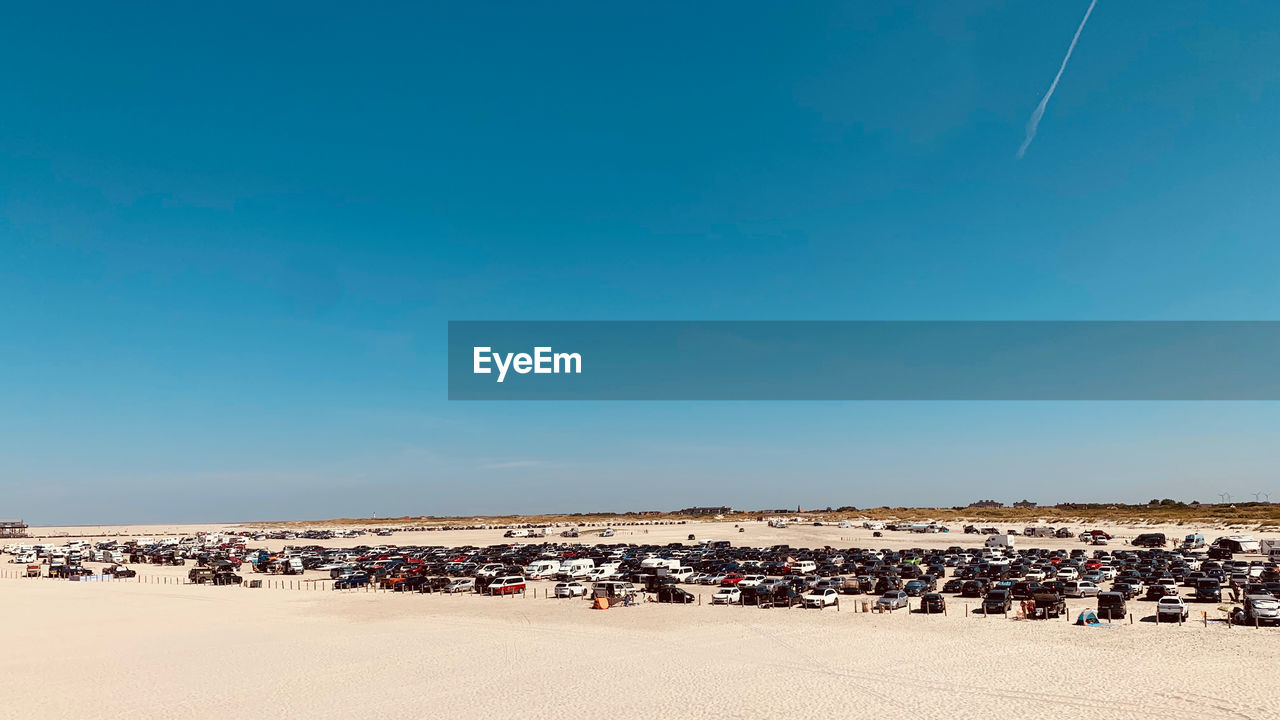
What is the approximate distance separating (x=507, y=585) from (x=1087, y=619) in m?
35.0

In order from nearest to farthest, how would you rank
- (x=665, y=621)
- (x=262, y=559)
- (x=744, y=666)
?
(x=744, y=666)
(x=665, y=621)
(x=262, y=559)

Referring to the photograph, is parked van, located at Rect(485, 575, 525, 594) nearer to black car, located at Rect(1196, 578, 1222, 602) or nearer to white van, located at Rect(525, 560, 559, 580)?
white van, located at Rect(525, 560, 559, 580)

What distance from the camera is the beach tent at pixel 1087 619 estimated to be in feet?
129

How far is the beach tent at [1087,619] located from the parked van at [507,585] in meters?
33.9

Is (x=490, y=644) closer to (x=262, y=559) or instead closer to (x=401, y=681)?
(x=401, y=681)

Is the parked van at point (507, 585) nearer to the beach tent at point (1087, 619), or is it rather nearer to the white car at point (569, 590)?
the white car at point (569, 590)

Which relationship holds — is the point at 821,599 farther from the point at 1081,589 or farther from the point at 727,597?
the point at 1081,589

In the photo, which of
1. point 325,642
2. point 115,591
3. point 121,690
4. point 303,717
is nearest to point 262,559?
point 115,591

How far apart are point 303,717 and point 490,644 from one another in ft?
41.4

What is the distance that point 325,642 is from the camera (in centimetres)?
3797

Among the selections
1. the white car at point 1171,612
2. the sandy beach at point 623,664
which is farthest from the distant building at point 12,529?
the white car at point 1171,612

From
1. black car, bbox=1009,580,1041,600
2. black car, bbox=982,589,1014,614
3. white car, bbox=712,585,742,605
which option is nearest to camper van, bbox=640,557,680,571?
white car, bbox=712,585,742,605

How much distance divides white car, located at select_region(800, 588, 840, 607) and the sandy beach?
908 millimetres

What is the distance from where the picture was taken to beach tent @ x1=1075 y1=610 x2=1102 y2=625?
39188 mm
